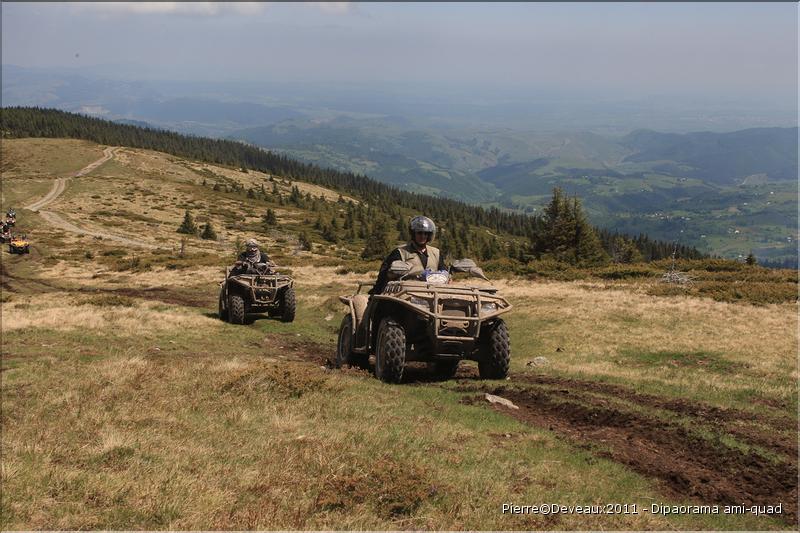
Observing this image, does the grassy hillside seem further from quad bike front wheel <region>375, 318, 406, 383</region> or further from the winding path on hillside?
the winding path on hillside

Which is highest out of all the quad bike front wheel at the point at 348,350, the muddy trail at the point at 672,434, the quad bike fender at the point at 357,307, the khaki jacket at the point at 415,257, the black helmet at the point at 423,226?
the black helmet at the point at 423,226

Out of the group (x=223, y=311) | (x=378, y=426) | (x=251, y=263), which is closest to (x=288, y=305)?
(x=251, y=263)

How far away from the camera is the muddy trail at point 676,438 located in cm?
669

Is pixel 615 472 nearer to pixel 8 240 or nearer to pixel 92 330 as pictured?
pixel 92 330

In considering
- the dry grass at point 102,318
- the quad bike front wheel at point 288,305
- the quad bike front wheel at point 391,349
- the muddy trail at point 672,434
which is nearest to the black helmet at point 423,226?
the quad bike front wheel at point 391,349

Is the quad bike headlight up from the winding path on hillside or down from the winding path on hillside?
down

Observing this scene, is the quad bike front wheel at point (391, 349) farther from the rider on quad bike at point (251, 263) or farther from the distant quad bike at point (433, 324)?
the rider on quad bike at point (251, 263)

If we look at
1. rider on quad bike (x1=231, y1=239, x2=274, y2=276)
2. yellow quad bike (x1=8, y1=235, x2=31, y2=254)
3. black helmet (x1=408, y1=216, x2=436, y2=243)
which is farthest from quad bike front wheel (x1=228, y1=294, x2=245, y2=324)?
yellow quad bike (x1=8, y1=235, x2=31, y2=254)

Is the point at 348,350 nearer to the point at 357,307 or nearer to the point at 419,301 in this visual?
the point at 357,307

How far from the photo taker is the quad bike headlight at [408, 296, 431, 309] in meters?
10.4

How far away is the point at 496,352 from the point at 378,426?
436 cm

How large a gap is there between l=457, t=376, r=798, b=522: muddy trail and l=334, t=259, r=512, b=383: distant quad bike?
0.87 meters

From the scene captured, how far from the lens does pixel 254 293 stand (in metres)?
21.2

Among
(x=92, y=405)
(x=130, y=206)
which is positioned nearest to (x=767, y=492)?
(x=92, y=405)
